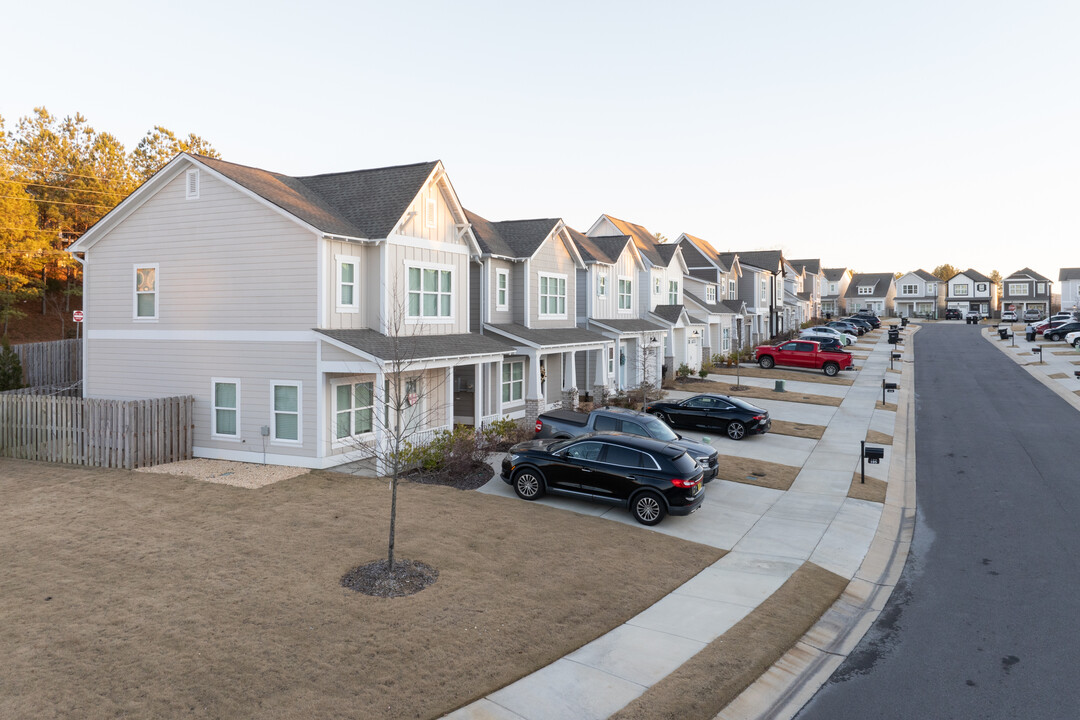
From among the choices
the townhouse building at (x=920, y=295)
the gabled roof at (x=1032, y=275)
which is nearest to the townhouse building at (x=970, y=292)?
the townhouse building at (x=920, y=295)

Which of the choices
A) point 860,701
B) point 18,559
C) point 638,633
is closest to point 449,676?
point 638,633

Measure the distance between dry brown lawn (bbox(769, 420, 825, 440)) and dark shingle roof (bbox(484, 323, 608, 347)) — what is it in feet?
27.2

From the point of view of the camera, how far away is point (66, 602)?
927 cm

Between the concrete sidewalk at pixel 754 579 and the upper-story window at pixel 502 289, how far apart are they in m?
9.84

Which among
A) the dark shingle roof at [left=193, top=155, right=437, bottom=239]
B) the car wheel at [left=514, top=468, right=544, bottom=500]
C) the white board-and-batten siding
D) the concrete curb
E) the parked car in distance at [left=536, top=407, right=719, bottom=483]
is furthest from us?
the dark shingle roof at [left=193, top=155, right=437, bottom=239]

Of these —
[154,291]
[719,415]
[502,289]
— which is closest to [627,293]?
[502,289]

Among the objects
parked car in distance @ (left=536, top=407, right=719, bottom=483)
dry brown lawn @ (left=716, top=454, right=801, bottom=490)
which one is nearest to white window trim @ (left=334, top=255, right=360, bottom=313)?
parked car in distance @ (left=536, top=407, right=719, bottom=483)

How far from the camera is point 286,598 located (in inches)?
378

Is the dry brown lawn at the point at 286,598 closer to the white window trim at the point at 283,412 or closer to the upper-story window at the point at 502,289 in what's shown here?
the white window trim at the point at 283,412

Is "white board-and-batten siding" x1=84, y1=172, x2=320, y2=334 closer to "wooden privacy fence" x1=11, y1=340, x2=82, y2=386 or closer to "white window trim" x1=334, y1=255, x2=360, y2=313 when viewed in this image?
"white window trim" x1=334, y1=255, x2=360, y2=313

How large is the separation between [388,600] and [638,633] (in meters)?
3.54

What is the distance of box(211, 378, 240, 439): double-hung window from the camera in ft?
62.3

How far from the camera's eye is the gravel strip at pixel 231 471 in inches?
650

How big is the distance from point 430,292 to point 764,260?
156 feet
